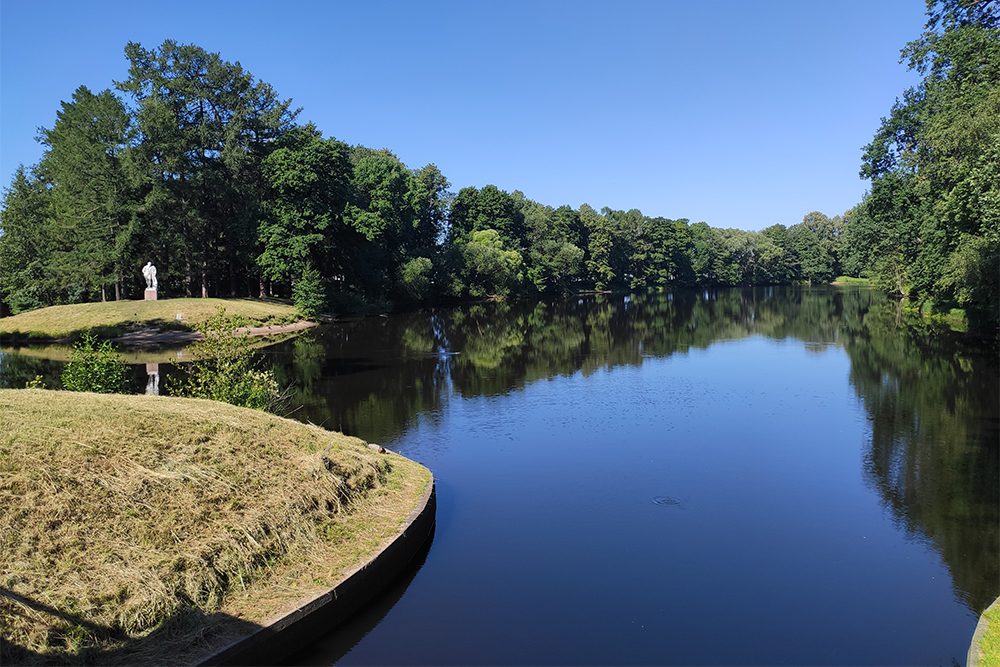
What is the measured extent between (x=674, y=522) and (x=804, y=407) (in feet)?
40.3

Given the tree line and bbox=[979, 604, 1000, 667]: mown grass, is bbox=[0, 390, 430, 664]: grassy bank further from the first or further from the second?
the tree line

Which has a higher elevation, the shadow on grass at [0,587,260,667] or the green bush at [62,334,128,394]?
the green bush at [62,334,128,394]

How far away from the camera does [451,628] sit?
8.78m

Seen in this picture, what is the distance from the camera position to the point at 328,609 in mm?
8523

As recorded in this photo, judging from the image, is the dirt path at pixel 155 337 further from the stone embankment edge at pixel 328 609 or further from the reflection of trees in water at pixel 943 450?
the reflection of trees in water at pixel 943 450

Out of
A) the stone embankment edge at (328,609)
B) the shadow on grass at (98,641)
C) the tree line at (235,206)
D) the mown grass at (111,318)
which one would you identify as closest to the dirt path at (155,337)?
the mown grass at (111,318)

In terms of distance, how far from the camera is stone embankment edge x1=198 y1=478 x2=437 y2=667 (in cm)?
743

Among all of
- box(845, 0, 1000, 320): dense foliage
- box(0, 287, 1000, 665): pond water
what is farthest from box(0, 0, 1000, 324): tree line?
box(0, 287, 1000, 665): pond water

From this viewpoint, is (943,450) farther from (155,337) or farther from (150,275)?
(150,275)

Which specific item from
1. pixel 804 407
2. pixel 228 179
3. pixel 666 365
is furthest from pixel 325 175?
pixel 804 407

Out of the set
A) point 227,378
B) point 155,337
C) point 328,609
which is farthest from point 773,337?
point 328,609

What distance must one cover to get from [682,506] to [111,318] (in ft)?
132

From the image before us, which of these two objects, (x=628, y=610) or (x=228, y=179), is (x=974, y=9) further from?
(x=228, y=179)

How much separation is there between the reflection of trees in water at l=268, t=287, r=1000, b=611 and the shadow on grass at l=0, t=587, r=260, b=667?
10.1m
